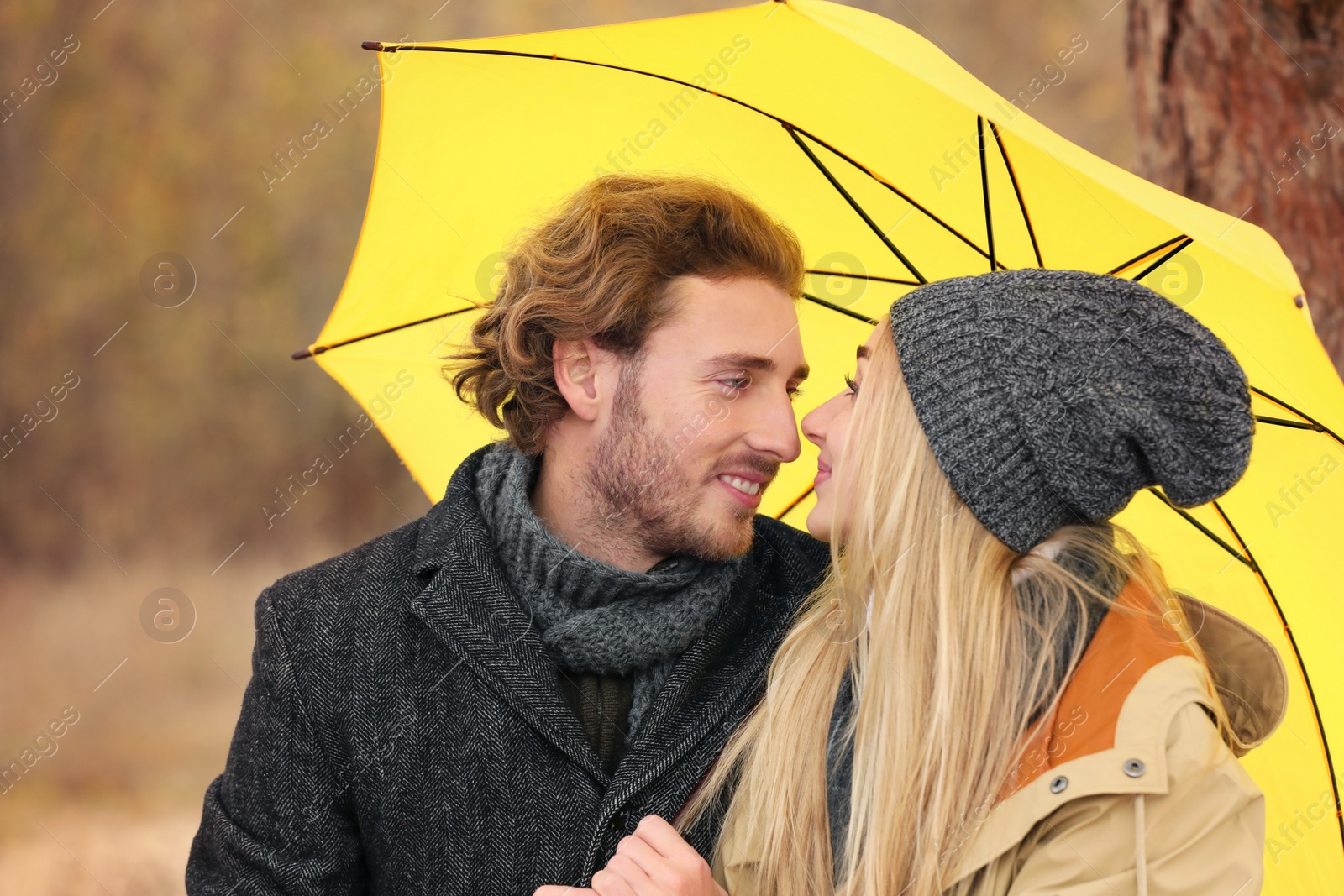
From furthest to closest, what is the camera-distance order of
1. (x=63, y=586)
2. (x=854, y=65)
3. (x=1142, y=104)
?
1. (x=63, y=586)
2. (x=1142, y=104)
3. (x=854, y=65)

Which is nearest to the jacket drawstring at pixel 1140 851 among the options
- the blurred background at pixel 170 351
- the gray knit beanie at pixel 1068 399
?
the gray knit beanie at pixel 1068 399

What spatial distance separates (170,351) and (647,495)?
228 inches

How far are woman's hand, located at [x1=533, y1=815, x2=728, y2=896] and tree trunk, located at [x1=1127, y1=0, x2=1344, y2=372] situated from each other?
2.35 m

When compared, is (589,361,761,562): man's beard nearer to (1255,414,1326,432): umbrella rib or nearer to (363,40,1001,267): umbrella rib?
(363,40,1001,267): umbrella rib

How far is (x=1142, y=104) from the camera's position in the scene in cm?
335

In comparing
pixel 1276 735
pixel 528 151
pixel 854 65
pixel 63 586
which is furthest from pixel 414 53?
pixel 63 586

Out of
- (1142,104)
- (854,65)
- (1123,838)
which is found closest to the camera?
(1123,838)

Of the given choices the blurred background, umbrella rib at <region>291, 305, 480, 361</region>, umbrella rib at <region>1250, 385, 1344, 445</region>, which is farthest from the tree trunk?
the blurred background

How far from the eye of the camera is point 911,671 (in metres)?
1.73

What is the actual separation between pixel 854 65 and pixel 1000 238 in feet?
1.38

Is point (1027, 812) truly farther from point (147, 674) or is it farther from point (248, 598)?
point (248, 598)

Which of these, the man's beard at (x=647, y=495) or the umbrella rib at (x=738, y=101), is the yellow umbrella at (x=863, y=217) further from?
the man's beard at (x=647, y=495)

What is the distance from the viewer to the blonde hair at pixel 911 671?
64.1 inches

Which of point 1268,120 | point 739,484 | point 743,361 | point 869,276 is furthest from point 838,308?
point 1268,120
